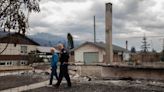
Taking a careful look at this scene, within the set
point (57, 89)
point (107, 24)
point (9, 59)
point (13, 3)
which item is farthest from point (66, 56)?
point (9, 59)

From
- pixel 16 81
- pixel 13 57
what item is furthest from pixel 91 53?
pixel 16 81

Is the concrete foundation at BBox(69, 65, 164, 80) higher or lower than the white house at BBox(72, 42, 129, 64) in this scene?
lower

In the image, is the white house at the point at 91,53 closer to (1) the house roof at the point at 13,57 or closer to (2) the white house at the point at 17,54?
(2) the white house at the point at 17,54

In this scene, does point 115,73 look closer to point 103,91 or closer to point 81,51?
point 103,91

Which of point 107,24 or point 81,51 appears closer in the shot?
point 107,24

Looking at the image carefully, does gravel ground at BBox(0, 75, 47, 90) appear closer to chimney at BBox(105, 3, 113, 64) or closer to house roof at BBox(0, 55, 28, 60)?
chimney at BBox(105, 3, 113, 64)

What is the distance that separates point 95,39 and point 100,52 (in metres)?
4.86

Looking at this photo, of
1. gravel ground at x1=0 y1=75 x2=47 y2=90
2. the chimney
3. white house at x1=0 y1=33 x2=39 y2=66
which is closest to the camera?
gravel ground at x1=0 y1=75 x2=47 y2=90

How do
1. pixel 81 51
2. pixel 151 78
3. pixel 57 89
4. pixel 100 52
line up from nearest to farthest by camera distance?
pixel 57 89 < pixel 151 78 < pixel 100 52 < pixel 81 51

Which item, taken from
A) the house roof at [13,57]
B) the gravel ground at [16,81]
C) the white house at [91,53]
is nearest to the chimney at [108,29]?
the gravel ground at [16,81]

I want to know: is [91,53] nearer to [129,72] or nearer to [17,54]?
[17,54]

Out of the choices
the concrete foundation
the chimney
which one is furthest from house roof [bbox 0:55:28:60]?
the concrete foundation

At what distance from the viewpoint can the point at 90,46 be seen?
4228 cm

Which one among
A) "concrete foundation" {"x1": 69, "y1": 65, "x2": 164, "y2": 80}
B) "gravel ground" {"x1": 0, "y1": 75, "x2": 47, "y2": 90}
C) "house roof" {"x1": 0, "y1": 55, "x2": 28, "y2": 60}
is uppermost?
"house roof" {"x1": 0, "y1": 55, "x2": 28, "y2": 60}
